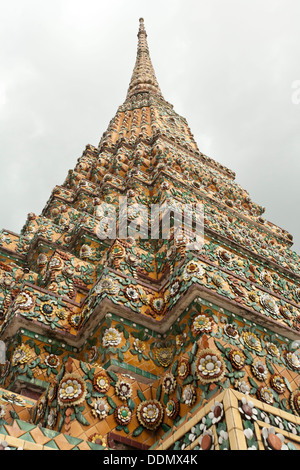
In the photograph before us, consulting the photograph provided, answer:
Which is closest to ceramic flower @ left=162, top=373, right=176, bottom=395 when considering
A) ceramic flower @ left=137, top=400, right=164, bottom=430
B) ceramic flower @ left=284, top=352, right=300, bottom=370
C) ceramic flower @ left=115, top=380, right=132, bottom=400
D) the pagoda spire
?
ceramic flower @ left=137, top=400, right=164, bottom=430

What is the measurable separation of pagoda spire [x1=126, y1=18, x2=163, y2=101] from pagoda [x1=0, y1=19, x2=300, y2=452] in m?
12.4

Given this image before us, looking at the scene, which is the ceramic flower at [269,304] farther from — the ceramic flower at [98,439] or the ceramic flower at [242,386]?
the ceramic flower at [98,439]

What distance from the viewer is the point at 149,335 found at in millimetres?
4676

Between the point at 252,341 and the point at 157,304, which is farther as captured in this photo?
the point at 157,304

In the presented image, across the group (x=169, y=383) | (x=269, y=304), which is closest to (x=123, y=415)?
(x=169, y=383)

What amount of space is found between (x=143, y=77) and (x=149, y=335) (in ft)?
59.8

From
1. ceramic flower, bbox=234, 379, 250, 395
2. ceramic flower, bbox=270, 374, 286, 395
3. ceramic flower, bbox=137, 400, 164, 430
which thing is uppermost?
ceramic flower, bbox=270, 374, 286, 395

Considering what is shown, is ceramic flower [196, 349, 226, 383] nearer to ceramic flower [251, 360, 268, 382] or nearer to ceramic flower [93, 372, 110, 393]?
ceramic flower [251, 360, 268, 382]

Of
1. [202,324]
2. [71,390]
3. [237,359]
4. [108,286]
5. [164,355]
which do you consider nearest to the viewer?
[71,390]

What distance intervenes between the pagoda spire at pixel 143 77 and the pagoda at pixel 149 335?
12449mm

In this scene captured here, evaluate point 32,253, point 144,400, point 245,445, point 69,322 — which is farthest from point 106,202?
point 245,445

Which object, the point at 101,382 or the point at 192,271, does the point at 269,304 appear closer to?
the point at 192,271

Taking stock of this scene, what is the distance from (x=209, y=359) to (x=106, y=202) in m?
5.89

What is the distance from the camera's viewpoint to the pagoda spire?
65.5ft
